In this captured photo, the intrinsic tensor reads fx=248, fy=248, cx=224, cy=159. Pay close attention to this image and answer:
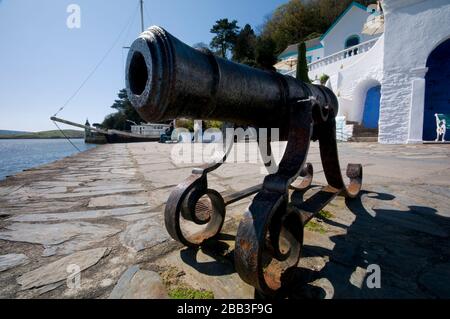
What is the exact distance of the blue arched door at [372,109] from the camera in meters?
14.0

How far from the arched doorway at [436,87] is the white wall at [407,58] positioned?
188 cm

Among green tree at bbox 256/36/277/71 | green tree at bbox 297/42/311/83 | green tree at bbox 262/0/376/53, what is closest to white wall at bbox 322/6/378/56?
green tree at bbox 256/36/277/71

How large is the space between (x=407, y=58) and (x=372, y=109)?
456 cm

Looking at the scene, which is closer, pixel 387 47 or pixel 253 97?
pixel 253 97

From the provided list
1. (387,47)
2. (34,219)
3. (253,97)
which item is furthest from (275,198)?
(387,47)

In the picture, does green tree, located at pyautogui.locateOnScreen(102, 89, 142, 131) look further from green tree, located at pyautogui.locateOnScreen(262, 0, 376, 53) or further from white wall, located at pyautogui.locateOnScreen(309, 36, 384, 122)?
white wall, located at pyautogui.locateOnScreen(309, 36, 384, 122)

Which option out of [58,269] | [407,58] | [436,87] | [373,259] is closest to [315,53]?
[436,87]

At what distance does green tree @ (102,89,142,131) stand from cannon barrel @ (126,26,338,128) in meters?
49.5

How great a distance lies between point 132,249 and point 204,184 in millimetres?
557

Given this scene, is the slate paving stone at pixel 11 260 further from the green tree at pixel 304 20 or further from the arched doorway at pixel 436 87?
the green tree at pixel 304 20

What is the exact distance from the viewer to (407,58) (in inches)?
397

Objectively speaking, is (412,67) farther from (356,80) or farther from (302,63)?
(302,63)
